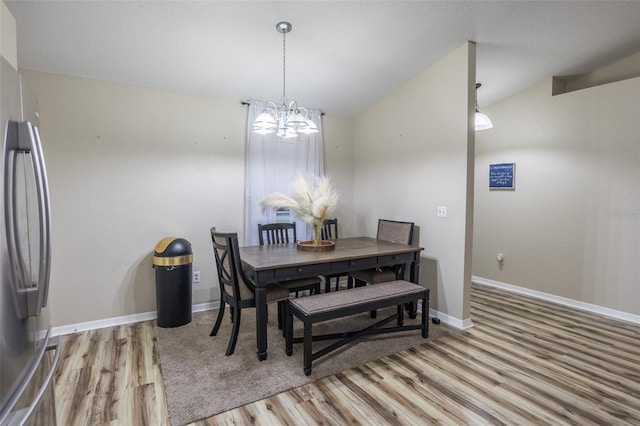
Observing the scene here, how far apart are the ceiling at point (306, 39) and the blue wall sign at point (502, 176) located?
3.65ft

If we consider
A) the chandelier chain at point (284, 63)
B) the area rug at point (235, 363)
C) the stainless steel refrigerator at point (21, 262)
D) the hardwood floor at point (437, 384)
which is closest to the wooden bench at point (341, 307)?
the area rug at point (235, 363)

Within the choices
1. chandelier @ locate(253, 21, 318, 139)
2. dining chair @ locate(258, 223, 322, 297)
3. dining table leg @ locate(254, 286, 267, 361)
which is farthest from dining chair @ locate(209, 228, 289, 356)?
chandelier @ locate(253, 21, 318, 139)

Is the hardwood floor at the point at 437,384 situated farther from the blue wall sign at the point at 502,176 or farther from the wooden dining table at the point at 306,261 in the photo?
the blue wall sign at the point at 502,176

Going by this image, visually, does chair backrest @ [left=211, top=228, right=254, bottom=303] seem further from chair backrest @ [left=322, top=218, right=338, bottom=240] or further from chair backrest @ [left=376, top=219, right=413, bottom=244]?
chair backrest @ [left=376, top=219, right=413, bottom=244]

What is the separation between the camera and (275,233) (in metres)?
3.69

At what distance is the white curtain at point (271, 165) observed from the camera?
12.5ft

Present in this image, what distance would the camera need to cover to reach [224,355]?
258 cm

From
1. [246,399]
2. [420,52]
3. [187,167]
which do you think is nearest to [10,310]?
[246,399]

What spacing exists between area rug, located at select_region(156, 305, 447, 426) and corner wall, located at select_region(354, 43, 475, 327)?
58 cm

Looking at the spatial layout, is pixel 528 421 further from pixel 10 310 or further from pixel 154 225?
pixel 154 225

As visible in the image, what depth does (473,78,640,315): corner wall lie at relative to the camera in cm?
323

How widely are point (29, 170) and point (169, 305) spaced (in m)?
2.26

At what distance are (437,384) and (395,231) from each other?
5.78 ft

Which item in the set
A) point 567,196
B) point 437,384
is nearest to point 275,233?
point 437,384
